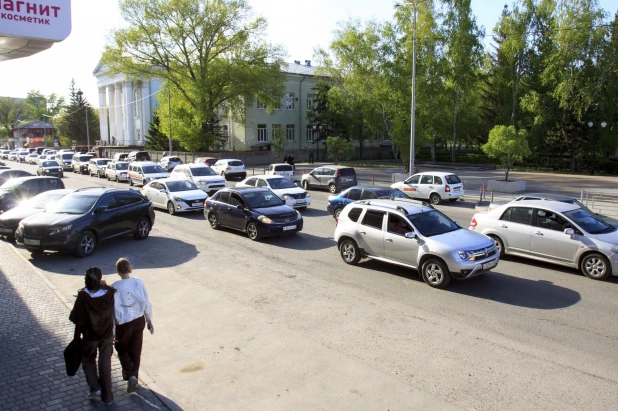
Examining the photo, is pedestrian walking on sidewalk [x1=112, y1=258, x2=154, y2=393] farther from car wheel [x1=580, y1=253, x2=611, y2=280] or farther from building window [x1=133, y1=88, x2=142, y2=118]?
building window [x1=133, y1=88, x2=142, y2=118]

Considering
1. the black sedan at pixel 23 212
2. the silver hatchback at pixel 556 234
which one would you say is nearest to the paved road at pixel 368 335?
the silver hatchback at pixel 556 234

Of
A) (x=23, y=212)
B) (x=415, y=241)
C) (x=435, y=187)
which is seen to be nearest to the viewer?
(x=415, y=241)

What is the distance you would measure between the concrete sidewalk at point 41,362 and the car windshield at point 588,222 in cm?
941

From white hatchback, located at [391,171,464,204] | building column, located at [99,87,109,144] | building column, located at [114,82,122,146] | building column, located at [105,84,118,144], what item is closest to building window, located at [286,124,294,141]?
building column, located at [114,82,122,146]

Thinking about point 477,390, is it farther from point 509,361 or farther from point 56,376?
point 56,376

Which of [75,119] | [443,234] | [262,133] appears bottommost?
[443,234]

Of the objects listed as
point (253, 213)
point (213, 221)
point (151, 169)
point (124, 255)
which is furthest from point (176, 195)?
point (151, 169)

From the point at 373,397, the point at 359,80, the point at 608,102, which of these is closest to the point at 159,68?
the point at 359,80

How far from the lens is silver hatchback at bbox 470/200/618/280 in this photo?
400 inches

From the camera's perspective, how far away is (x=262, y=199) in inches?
603

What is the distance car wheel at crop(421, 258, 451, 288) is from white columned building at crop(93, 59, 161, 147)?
69.8 metres

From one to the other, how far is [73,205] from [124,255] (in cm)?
203

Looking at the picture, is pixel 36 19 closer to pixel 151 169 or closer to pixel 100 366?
pixel 100 366

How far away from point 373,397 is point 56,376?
392 centimetres
